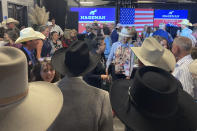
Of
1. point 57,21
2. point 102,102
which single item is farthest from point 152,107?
point 57,21

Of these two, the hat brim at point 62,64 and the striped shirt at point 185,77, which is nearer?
the hat brim at point 62,64

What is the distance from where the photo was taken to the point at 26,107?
1.04 meters

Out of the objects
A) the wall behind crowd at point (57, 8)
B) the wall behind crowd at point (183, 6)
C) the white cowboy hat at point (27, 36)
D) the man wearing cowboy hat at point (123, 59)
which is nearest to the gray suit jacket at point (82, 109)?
the white cowboy hat at point (27, 36)

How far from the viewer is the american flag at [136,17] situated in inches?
341

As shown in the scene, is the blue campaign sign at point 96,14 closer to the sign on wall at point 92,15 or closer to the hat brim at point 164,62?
the sign on wall at point 92,15

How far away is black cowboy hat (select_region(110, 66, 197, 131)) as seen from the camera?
1.11 meters

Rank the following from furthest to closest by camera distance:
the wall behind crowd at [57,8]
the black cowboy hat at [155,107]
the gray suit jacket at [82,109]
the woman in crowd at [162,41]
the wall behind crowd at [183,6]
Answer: the wall behind crowd at [183,6], the wall behind crowd at [57,8], the woman in crowd at [162,41], the gray suit jacket at [82,109], the black cowboy hat at [155,107]

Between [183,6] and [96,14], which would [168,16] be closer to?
[183,6]

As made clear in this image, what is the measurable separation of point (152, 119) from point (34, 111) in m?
0.64

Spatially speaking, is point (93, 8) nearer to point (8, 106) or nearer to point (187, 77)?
point (187, 77)

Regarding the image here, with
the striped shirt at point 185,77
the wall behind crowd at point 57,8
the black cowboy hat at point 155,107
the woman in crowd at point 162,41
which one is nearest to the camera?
the black cowboy hat at point 155,107

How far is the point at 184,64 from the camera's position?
2693 millimetres

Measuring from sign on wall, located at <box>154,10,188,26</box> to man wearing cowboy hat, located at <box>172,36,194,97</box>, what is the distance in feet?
24.5

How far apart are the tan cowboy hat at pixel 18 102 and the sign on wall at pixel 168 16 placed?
9.83 m
